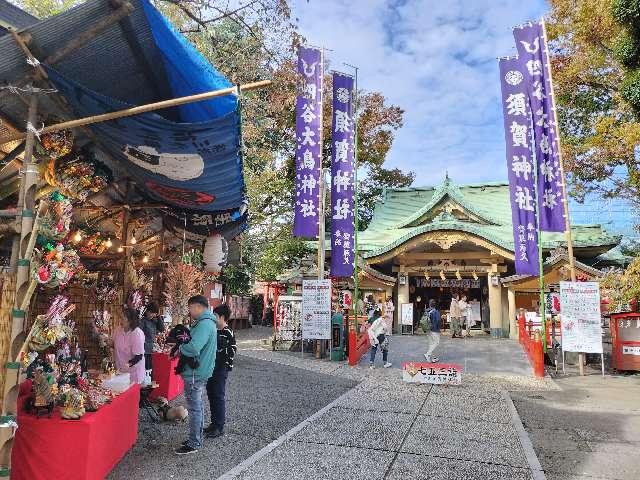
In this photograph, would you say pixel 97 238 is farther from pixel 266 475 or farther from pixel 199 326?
pixel 266 475

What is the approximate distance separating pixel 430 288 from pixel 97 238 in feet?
70.1

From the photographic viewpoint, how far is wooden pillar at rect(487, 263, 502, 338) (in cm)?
2009

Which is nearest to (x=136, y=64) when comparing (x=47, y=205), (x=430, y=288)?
(x=47, y=205)

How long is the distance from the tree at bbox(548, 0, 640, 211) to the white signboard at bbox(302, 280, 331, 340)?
923cm

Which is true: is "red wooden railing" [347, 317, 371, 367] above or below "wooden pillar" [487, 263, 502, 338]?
below

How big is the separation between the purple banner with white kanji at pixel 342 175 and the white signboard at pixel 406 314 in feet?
27.1

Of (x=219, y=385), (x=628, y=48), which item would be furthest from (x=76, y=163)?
(x=628, y=48)

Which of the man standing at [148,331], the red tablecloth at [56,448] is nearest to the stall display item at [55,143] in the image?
the red tablecloth at [56,448]

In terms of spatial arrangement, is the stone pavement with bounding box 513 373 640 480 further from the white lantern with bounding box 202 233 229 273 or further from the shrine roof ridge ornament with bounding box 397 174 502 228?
the shrine roof ridge ornament with bounding box 397 174 502 228

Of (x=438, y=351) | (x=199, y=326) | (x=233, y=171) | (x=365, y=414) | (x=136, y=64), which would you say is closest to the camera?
(x=136, y=64)

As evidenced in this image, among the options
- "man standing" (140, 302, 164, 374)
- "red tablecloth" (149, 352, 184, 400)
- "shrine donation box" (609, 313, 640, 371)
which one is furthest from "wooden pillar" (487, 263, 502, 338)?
"man standing" (140, 302, 164, 374)

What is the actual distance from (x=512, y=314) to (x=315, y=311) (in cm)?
1108

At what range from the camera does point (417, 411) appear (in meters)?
7.47

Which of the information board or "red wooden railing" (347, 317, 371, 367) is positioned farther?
"red wooden railing" (347, 317, 371, 367)
